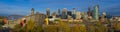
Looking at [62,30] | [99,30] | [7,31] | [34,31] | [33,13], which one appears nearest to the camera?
[34,31]

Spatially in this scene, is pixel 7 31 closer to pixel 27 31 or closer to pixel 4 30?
pixel 4 30

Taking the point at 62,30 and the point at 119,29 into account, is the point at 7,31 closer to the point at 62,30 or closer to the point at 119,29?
the point at 62,30

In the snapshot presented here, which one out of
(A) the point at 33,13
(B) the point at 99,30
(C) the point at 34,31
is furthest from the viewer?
(A) the point at 33,13

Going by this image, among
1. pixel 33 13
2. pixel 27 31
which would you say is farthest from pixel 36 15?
pixel 27 31

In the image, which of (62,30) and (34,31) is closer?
(34,31)

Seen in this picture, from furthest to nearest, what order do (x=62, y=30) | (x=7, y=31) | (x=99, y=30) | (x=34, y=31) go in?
1. (x=7, y=31)
2. (x=62, y=30)
3. (x=99, y=30)
4. (x=34, y=31)

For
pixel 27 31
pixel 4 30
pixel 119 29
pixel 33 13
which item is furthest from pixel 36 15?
pixel 27 31

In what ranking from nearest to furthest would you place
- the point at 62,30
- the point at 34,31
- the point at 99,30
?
the point at 34,31, the point at 99,30, the point at 62,30

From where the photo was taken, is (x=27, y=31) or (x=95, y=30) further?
(x=95, y=30)
